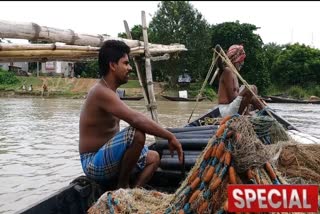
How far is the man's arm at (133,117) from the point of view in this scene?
9.02ft

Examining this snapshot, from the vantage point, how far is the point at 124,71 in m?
3.04

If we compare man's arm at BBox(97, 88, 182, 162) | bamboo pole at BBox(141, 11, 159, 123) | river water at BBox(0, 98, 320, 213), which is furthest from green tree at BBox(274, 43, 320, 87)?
man's arm at BBox(97, 88, 182, 162)

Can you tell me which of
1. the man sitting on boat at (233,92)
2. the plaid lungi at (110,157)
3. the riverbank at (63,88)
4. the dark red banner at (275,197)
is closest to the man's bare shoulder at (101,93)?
the plaid lungi at (110,157)

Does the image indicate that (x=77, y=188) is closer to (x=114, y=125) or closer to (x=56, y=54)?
(x=114, y=125)

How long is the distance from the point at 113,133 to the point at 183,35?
3042 cm

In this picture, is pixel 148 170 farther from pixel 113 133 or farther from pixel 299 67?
pixel 299 67

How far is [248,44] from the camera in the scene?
110 ft

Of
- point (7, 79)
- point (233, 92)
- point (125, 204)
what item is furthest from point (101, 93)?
point (7, 79)

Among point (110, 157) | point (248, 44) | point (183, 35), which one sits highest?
point (183, 35)

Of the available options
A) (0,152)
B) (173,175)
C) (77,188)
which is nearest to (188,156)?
(173,175)

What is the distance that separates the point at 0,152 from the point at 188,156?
4628 mm

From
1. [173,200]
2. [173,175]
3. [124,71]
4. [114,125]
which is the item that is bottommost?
[173,175]

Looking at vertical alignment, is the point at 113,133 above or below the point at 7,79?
above

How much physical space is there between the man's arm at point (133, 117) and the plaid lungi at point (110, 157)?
2.9 inches
